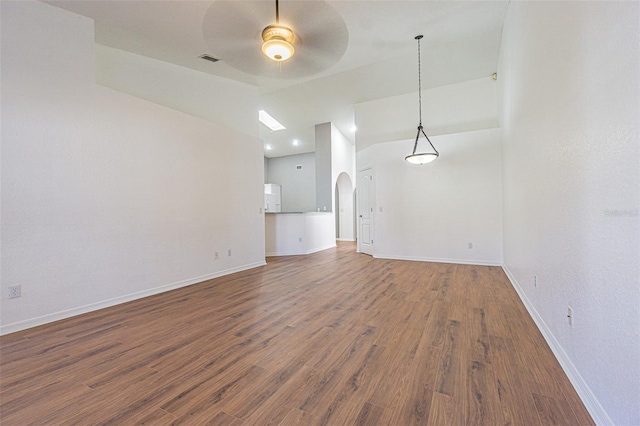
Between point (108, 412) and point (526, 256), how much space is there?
377 centimetres

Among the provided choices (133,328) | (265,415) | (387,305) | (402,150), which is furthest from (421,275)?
(133,328)

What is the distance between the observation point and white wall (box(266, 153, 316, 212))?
425 inches

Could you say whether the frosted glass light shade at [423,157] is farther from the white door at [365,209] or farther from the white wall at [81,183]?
the white wall at [81,183]

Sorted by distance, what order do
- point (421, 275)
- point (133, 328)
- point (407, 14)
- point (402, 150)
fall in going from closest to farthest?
point (133, 328), point (407, 14), point (421, 275), point (402, 150)

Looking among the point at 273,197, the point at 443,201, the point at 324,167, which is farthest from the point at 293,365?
the point at 273,197

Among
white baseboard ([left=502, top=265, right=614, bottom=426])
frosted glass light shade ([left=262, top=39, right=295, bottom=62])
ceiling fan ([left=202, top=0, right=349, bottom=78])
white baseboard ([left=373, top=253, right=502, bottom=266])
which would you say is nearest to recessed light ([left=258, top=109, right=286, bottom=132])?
ceiling fan ([left=202, top=0, right=349, bottom=78])

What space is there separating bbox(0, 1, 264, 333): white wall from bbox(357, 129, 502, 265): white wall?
394 cm

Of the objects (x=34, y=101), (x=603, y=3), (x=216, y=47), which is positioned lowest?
(x=603, y=3)

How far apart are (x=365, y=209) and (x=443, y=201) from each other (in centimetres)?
207

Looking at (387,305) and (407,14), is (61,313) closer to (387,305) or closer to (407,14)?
(387,305)

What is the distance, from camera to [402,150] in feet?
19.3

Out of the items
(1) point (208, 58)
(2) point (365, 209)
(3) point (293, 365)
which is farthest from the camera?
(2) point (365, 209)

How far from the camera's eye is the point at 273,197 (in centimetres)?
1075

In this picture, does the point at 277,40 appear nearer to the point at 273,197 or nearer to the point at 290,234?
the point at 290,234
